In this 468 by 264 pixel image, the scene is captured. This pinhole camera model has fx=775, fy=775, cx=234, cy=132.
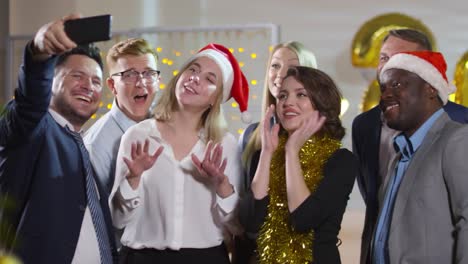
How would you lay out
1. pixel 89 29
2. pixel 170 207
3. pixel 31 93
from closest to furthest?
pixel 89 29 < pixel 31 93 < pixel 170 207

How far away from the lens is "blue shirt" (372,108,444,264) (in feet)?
7.75

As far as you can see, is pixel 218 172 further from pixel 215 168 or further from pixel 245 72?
pixel 245 72

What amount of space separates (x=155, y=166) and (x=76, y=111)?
326mm

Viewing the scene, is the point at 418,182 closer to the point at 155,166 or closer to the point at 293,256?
the point at 293,256

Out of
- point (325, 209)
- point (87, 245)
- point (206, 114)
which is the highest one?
point (206, 114)

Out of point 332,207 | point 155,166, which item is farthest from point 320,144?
point 155,166

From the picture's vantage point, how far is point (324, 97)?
2.52 metres

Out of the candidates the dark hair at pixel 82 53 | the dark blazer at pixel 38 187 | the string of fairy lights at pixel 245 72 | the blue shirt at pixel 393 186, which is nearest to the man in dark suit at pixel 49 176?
the dark blazer at pixel 38 187

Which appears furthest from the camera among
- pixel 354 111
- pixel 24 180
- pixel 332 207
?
pixel 354 111

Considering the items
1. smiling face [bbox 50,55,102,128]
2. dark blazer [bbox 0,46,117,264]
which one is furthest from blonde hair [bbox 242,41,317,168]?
dark blazer [bbox 0,46,117,264]

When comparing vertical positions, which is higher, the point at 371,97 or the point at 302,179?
the point at 302,179

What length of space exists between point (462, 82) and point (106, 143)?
304 cm

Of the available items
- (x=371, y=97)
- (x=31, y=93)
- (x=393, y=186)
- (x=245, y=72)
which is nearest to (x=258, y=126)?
(x=393, y=186)

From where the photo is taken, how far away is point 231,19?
21.2 ft
